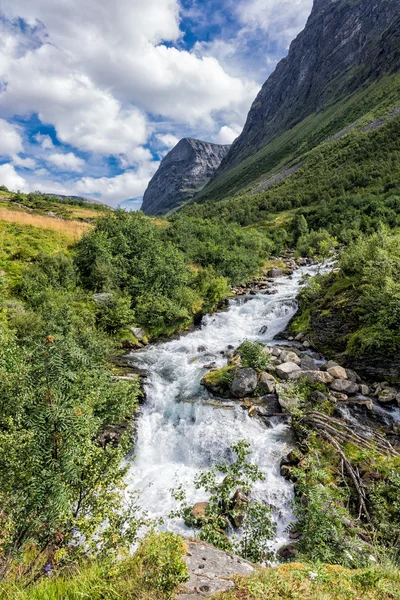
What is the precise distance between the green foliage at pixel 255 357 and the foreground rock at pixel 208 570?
1036 centimetres

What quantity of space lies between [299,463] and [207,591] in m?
7.30

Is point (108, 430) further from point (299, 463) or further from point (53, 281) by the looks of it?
point (53, 281)

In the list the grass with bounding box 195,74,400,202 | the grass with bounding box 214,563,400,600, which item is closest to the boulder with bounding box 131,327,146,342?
the grass with bounding box 214,563,400,600

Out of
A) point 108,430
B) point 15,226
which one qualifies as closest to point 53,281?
point 15,226

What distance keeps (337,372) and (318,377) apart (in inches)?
47.0

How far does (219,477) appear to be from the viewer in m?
10.2

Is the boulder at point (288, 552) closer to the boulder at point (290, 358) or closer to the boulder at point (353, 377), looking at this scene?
the boulder at point (353, 377)

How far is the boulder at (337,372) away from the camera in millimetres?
13659

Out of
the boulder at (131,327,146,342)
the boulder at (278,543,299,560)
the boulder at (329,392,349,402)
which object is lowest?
the boulder at (278,543,299,560)

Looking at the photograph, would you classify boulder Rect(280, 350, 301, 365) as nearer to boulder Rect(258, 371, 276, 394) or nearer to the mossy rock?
boulder Rect(258, 371, 276, 394)

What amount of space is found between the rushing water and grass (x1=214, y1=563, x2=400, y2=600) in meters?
3.17

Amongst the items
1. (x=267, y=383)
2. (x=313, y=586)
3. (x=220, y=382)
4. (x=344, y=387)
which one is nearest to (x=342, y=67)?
(x=344, y=387)

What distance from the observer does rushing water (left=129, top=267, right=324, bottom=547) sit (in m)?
9.34

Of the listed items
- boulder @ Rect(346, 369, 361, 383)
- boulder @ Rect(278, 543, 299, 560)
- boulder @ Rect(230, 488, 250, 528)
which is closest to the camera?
boulder @ Rect(278, 543, 299, 560)
